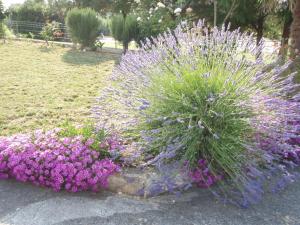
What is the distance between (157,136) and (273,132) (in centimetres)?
93

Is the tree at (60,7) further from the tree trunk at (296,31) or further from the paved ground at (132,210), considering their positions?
the paved ground at (132,210)

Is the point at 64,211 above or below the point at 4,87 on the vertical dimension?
below

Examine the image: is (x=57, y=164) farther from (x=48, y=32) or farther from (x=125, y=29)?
(x=48, y=32)

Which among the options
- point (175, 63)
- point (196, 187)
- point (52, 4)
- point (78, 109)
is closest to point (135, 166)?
point (196, 187)

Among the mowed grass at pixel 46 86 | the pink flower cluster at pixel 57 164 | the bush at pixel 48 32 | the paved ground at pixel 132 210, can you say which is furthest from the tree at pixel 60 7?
the paved ground at pixel 132 210

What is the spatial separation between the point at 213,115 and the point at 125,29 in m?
9.39

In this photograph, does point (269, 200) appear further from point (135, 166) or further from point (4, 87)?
point (4, 87)

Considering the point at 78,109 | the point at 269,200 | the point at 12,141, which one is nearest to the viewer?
the point at 269,200

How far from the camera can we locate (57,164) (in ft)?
8.82

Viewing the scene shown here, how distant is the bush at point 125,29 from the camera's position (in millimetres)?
11328

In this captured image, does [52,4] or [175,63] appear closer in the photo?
[175,63]

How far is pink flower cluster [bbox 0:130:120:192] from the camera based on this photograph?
8.63 ft

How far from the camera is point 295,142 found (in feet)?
10.6

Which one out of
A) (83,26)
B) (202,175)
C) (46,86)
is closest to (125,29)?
(83,26)
